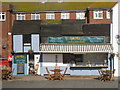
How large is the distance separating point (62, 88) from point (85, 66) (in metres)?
11.7

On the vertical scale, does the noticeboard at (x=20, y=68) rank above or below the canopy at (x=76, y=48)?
below

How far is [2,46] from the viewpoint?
111 ft

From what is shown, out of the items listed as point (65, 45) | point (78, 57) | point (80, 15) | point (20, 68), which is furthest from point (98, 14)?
point (20, 68)

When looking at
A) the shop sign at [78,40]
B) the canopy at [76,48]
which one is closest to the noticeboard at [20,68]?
the canopy at [76,48]

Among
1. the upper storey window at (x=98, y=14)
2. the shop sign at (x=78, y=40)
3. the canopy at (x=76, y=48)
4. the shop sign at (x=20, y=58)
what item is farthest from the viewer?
the upper storey window at (x=98, y=14)

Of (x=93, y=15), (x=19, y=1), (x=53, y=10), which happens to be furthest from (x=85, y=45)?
(x=19, y=1)

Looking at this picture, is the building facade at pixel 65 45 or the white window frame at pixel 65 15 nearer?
the building facade at pixel 65 45

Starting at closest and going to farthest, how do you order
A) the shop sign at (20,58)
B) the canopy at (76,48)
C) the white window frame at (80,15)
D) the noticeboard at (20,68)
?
the canopy at (76,48) → the noticeboard at (20,68) → the shop sign at (20,58) → the white window frame at (80,15)

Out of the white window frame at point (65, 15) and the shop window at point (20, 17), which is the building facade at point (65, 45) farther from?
the white window frame at point (65, 15)

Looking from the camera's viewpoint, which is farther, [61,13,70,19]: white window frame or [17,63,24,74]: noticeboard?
[61,13,70,19]: white window frame

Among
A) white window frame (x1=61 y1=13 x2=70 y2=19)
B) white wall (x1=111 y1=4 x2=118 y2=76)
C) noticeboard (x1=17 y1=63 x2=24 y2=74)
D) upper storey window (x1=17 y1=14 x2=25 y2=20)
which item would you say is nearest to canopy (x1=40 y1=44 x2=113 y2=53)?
white wall (x1=111 y1=4 x2=118 y2=76)

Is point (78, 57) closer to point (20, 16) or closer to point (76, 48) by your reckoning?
point (76, 48)

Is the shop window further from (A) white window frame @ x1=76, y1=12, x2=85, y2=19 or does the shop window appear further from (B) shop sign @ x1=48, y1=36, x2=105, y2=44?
(A) white window frame @ x1=76, y1=12, x2=85, y2=19

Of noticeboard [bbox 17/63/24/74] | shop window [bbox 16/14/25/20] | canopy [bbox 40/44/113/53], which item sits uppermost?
shop window [bbox 16/14/25/20]
